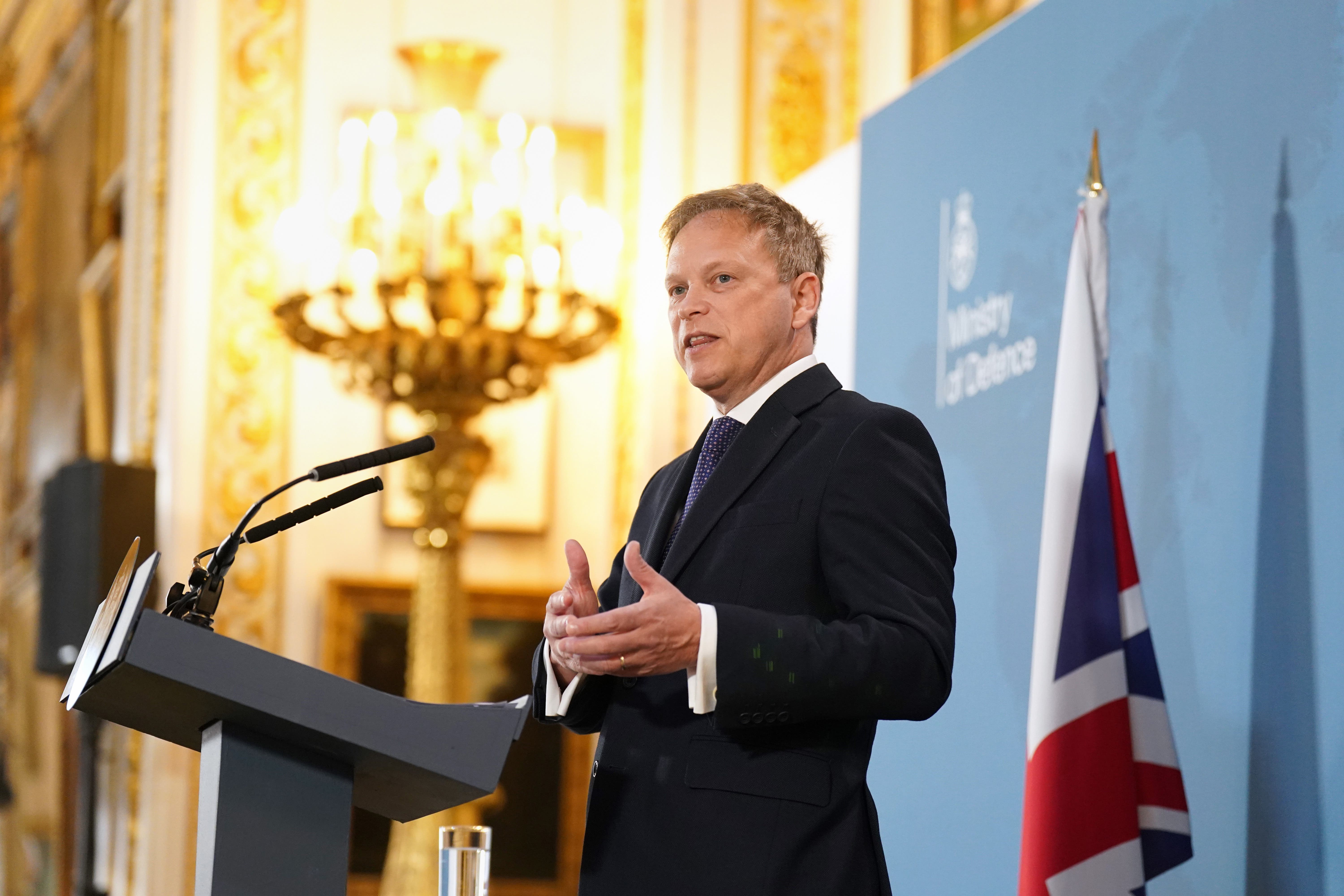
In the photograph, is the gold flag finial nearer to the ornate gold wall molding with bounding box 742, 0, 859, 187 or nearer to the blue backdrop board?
the blue backdrop board

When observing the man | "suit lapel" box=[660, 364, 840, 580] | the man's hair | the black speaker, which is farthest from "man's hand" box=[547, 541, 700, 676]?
the black speaker

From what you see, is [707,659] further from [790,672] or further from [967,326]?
[967,326]

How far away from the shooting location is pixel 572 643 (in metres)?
1.75

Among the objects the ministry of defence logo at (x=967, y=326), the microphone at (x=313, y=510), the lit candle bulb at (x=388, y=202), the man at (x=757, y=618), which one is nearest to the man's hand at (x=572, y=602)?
the man at (x=757, y=618)

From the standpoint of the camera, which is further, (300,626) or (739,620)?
(300,626)

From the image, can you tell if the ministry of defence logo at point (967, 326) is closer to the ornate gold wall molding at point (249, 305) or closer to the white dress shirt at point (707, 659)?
the white dress shirt at point (707, 659)

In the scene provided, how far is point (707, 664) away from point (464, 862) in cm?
39

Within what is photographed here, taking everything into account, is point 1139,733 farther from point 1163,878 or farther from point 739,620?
point 739,620

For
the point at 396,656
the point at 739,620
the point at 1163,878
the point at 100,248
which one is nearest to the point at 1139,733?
the point at 1163,878

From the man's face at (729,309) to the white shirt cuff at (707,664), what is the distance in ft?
1.29

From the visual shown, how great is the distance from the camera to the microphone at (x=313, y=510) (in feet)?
5.97

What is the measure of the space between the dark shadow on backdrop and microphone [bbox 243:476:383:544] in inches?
51.7

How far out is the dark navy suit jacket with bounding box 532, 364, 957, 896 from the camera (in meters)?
1.82

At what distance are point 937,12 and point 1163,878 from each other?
3811mm
